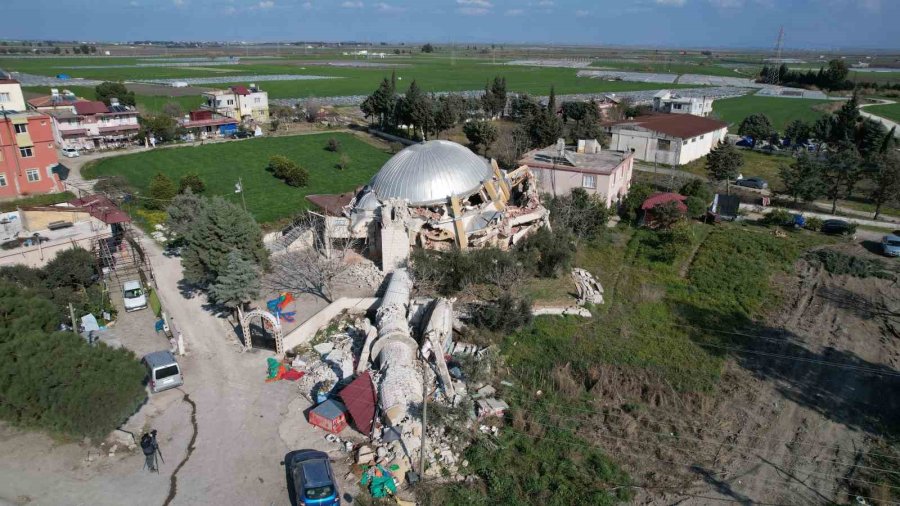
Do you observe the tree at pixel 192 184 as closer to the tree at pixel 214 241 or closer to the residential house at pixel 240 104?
the tree at pixel 214 241

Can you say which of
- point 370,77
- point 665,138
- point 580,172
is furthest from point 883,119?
point 370,77

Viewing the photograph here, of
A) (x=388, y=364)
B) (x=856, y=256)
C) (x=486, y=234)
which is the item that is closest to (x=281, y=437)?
(x=388, y=364)

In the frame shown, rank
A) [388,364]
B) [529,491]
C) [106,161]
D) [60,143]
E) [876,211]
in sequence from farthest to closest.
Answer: [60,143], [106,161], [876,211], [388,364], [529,491]

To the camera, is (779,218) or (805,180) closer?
(779,218)

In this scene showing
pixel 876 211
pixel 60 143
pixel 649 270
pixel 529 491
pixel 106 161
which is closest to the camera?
pixel 529 491

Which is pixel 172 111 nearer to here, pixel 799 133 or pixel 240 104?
pixel 240 104

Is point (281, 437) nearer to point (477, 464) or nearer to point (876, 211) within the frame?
point (477, 464)

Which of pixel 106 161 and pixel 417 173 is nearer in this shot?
pixel 417 173
